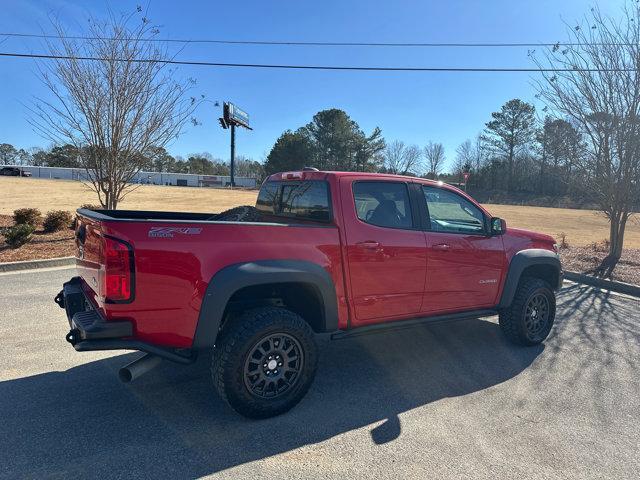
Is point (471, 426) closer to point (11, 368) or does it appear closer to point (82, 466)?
point (82, 466)

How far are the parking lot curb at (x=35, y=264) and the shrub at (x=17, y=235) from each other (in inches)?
51.0

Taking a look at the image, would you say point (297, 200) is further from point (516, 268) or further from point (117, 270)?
point (516, 268)

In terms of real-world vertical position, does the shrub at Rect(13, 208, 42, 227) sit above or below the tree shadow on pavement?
above

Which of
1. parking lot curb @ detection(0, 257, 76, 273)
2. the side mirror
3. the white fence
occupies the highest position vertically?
the white fence

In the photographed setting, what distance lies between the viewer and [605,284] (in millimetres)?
8602

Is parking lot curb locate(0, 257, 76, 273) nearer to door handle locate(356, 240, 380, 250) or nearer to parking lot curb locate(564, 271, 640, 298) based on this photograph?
door handle locate(356, 240, 380, 250)

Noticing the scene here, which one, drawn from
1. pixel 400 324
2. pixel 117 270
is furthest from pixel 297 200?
pixel 117 270

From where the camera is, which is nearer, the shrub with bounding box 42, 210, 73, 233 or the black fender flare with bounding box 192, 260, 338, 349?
the black fender flare with bounding box 192, 260, 338, 349

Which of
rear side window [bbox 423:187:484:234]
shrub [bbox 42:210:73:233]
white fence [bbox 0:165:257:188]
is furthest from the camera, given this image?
white fence [bbox 0:165:257:188]

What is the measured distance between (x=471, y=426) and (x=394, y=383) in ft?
2.74

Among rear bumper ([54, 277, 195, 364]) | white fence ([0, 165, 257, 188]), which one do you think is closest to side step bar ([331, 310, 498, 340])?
rear bumper ([54, 277, 195, 364])

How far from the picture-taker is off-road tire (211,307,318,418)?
10.2 ft

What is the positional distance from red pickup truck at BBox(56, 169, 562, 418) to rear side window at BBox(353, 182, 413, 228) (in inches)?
0.5

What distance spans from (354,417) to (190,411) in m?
1.24
